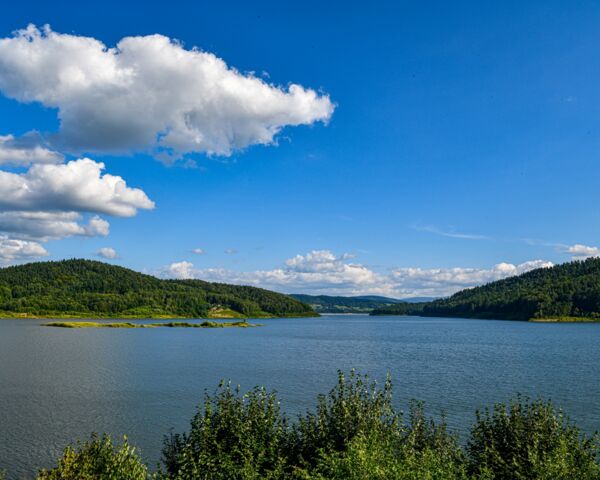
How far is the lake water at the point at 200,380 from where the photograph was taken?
1922 inches

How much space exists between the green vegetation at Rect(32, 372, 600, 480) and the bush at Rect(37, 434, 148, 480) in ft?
0.15

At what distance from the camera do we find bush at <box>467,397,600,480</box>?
21.7 m

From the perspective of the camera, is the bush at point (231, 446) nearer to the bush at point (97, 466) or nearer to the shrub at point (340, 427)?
the shrub at point (340, 427)

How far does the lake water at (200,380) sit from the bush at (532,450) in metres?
20.4

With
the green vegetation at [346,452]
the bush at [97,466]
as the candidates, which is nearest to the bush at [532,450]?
the green vegetation at [346,452]

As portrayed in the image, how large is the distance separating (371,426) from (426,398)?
38.3 meters

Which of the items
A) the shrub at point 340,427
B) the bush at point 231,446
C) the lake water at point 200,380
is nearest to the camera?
the bush at point 231,446

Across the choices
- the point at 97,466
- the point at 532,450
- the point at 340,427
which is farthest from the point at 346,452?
the point at 97,466

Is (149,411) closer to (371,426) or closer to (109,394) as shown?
(109,394)

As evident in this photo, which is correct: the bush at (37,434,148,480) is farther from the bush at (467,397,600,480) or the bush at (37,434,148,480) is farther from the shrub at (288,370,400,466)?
the bush at (467,397,600,480)

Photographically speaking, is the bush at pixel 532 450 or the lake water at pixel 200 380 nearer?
the bush at pixel 532 450

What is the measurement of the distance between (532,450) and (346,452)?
384 inches

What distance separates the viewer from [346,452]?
22.9 m

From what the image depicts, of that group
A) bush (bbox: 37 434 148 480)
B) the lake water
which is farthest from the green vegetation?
the lake water
